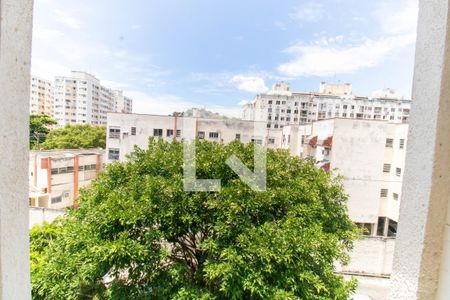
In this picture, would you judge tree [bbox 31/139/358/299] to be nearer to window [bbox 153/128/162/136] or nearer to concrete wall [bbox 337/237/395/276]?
window [bbox 153/128/162/136]

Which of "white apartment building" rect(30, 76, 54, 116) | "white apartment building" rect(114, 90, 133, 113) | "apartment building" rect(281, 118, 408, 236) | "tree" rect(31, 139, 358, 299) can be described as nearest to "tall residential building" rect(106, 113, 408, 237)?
"apartment building" rect(281, 118, 408, 236)

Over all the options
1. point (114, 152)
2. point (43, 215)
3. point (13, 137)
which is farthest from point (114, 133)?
point (13, 137)

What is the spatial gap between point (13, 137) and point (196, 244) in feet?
8.48

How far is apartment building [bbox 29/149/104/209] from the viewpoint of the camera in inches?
364

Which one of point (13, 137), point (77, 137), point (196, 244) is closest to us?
point (13, 137)

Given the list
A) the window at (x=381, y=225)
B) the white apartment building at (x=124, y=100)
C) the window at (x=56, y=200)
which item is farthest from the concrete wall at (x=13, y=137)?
the window at (x=381, y=225)

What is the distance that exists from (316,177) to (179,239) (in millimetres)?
2176

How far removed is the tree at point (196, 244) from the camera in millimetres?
2414

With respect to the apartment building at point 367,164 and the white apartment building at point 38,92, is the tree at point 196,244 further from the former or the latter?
the apartment building at point 367,164

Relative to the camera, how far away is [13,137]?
758 mm

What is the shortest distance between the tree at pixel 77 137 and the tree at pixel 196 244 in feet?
44.8

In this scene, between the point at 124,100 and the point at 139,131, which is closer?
the point at 124,100

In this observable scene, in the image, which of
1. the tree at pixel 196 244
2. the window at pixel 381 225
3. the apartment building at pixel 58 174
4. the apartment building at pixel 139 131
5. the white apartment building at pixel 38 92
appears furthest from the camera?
the window at pixel 381 225

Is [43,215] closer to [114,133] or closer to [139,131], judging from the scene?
[114,133]
